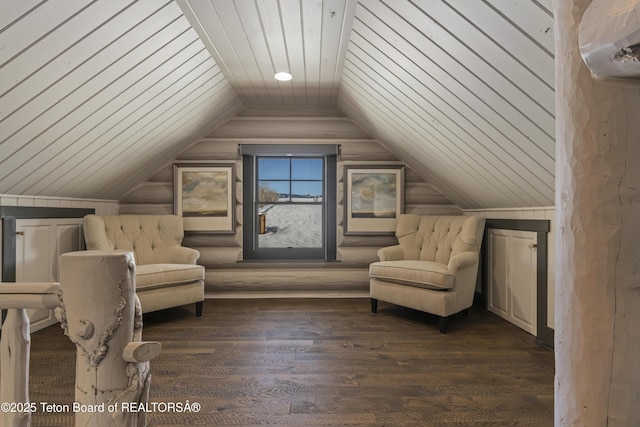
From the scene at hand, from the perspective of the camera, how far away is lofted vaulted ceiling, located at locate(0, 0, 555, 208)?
1653 mm

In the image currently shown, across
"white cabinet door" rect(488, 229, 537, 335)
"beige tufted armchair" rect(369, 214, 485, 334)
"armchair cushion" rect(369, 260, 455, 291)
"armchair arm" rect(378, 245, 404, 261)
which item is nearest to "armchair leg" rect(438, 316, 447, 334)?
"beige tufted armchair" rect(369, 214, 485, 334)

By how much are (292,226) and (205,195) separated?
3.48 feet

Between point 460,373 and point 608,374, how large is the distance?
1585 millimetres

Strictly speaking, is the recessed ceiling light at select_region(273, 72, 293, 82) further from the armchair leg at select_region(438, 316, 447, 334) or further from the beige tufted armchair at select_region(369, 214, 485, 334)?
the armchair leg at select_region(438, 316, 447, 334)

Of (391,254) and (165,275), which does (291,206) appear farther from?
(165,275)

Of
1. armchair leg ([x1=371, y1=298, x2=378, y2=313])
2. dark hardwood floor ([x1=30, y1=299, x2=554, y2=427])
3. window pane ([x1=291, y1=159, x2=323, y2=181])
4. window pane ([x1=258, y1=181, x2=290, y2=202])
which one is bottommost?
dark hardwood floor ([x1=30, y1=299, x2=554, y2=427])

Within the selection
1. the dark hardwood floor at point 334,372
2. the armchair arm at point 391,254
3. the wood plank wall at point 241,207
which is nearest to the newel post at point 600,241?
the dark hardwood floor at point 334,372

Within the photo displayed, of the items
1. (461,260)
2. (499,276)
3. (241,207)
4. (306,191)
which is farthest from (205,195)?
(499,276)

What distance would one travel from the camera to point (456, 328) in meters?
2.98

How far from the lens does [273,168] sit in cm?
435

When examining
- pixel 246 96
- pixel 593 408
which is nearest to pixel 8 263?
pixel 246 96

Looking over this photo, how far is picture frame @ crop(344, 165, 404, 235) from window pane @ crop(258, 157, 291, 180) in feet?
2.43

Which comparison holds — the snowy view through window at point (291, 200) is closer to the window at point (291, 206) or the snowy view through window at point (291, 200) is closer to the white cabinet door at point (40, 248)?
the window at point (291, 206)

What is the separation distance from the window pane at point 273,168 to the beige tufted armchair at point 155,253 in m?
1.10
